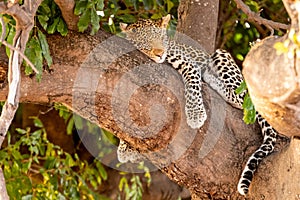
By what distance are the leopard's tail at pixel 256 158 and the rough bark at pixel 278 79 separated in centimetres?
137

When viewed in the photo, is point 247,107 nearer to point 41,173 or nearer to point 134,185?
point 41,173

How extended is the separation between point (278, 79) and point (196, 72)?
70.5 inches

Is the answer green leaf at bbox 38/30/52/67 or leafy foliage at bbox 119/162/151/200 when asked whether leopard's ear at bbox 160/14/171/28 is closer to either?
green leaf at bbox 38/30/52/67

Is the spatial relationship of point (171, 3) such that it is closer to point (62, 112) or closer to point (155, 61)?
point (62, 112)

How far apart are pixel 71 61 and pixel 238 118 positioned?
2.85ft

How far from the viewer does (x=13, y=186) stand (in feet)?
16.2

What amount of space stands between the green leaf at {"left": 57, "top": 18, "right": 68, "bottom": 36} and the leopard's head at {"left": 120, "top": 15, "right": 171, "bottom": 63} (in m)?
0.57

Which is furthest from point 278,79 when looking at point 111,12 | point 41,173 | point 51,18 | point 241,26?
point 241,26

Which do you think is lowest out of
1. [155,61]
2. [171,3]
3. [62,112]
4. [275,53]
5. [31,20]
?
[62,112]

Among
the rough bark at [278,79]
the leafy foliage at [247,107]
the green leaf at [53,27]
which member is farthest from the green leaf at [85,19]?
the rough bark at [278,79]

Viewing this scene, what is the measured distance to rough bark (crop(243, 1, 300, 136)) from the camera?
7.18ft

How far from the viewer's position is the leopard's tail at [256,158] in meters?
3.77

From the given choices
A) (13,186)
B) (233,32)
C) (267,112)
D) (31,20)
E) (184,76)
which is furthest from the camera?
(233,32)

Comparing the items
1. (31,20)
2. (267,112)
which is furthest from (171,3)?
(267,112)
